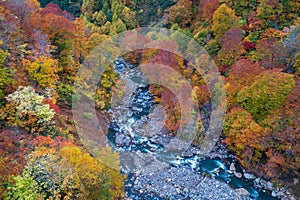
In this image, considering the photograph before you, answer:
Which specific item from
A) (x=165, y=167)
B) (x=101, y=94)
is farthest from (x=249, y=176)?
(x=101, y=94)

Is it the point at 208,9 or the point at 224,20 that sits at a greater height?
the point at 208,9

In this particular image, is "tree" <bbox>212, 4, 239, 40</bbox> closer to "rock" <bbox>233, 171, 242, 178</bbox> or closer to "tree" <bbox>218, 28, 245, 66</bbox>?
"tree" <bbox>218, 28, 245, 66</bbox>

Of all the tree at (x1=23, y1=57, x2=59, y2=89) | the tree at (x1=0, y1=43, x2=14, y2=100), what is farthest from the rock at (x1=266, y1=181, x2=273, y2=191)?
the tree at (x1=0, y1=43, x2=14, y2=100)

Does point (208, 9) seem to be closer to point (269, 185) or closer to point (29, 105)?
point (269, 185)

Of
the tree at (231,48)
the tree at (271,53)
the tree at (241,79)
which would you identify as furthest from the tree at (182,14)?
the tree at (241,79)

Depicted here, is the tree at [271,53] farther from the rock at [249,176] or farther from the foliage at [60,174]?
the foliage at [60,174]

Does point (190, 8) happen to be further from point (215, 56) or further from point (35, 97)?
point (35, 97)
